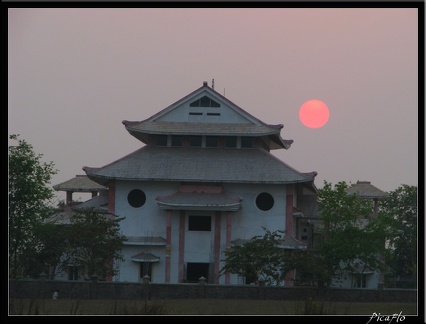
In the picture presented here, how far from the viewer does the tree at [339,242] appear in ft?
147

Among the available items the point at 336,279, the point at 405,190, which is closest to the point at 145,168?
the point at 336,279

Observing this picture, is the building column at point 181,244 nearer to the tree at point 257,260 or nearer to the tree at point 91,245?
the tree at point 91,245

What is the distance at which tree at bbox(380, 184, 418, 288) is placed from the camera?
210 feet

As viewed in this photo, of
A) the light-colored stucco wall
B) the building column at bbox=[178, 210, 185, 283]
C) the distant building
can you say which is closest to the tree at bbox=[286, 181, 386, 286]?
the distant building

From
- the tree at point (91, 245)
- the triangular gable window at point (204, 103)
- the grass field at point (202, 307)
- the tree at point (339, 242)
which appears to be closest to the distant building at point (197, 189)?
the triangular gable window at point (204, 103)

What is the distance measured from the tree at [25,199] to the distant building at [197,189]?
13.9 ft

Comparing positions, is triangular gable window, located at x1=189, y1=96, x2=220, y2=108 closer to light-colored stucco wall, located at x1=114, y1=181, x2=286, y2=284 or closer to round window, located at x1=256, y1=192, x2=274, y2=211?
light-colored stucco wall, located at x1=114, y1=181, x2=286, y2=284

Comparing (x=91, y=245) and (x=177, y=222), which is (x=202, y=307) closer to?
(x=91, y=245)

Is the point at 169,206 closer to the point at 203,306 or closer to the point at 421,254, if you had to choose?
the point at 203,306

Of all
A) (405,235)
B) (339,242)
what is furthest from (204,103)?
(405,235)

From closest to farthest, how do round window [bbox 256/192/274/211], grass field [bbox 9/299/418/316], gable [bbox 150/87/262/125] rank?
grass field [bbox 9/299/418/316] → round window [bbox 256/192/274/211] → gable [bbox 150/87/262/125]

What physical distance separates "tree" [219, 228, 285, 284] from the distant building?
4.36m

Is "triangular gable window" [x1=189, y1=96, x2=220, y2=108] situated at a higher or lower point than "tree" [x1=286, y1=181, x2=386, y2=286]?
higher

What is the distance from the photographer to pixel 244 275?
4500 cm
